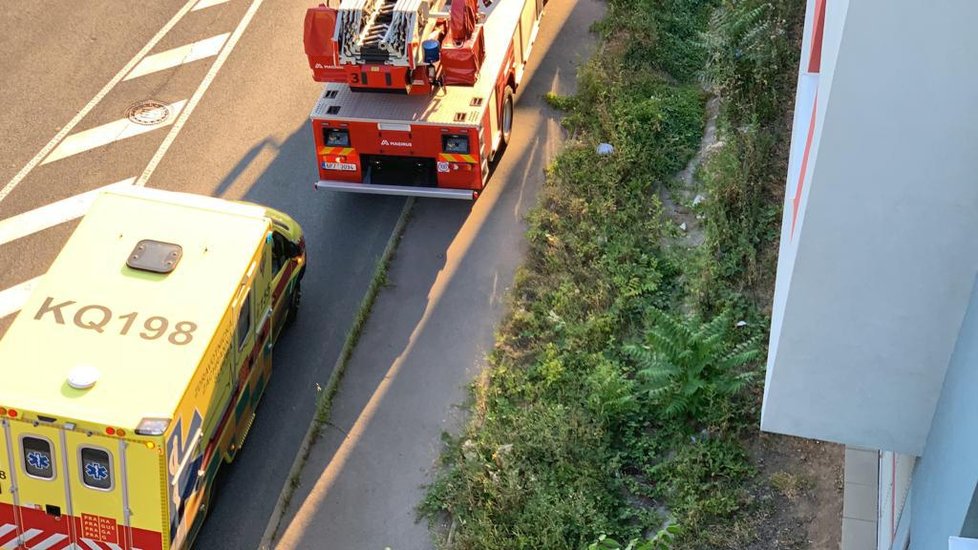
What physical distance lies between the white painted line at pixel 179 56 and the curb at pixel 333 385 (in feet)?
15.7

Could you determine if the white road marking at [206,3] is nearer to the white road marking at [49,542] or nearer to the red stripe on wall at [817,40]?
the white road marking at [49,542]

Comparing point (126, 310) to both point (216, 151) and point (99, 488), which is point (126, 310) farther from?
point (216, 151)

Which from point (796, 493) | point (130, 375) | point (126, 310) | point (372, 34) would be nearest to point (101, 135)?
point (372, 34)

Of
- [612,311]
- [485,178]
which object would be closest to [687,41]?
[485,178]

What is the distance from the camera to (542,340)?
Result: 41.8 ft

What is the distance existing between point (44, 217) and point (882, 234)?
11.0 m

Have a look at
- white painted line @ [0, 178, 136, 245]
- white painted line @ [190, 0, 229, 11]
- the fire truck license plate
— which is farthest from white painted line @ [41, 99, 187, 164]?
the fire truck license plate

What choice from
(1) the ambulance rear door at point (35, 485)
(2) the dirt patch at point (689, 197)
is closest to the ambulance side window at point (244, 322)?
(1) the ambulance rear door at point (35, 485)

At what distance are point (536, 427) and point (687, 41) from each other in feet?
25.8

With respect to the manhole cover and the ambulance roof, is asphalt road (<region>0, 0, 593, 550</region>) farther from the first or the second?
the ambulance roof

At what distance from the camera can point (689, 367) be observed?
11414mm

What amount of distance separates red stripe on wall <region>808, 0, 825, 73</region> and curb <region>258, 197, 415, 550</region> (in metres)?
5.88

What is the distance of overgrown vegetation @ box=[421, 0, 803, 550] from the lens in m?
10.8

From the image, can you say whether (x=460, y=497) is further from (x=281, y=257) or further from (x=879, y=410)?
(x=879, y=410)
